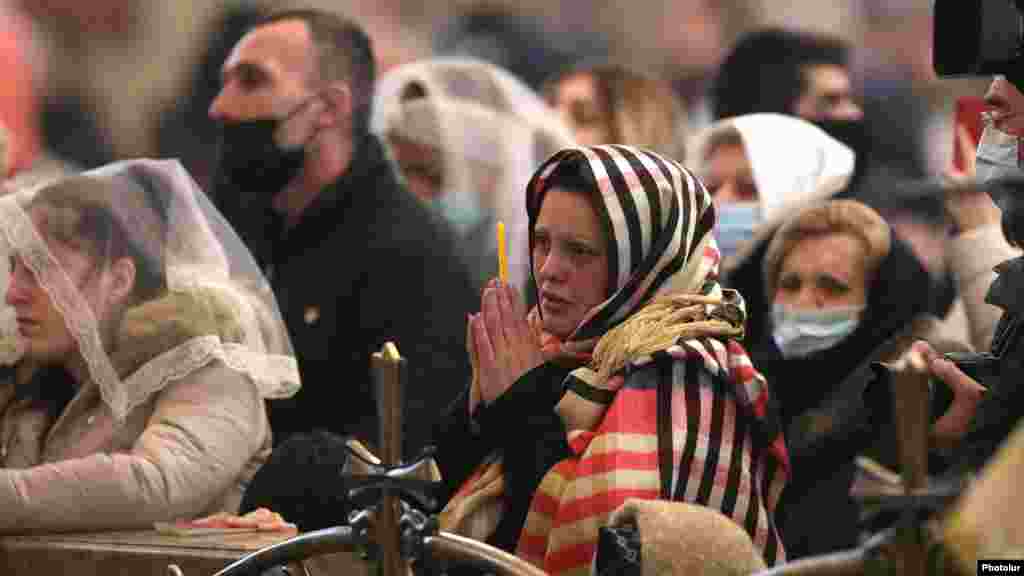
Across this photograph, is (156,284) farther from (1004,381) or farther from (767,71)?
(767,71)

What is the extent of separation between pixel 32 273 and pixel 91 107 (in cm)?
946

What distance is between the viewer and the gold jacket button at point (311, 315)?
328 inches

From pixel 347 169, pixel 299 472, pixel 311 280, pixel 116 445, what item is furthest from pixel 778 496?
pixel 347 169

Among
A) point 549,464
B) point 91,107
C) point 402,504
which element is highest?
point 402,504

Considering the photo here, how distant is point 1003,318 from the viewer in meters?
4.87

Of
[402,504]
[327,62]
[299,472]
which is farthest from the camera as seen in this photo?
[327,62]

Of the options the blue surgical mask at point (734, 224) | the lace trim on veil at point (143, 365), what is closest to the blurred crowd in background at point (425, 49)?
the blue surgical mask at point (734, 224)

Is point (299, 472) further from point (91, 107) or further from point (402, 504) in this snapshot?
point (91, 107)

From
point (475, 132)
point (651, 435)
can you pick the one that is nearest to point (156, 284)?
point (651, 435)

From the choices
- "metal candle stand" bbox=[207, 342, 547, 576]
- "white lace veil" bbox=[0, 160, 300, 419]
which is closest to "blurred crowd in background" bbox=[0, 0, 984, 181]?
"white lace veil" bbox=[0, 160, 300, 419]

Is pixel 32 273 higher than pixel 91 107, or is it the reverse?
pixel 32 273

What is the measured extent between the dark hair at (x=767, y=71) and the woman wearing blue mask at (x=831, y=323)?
2.29m

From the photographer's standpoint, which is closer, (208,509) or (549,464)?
(549,464)

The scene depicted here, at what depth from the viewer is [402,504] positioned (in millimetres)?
3850
